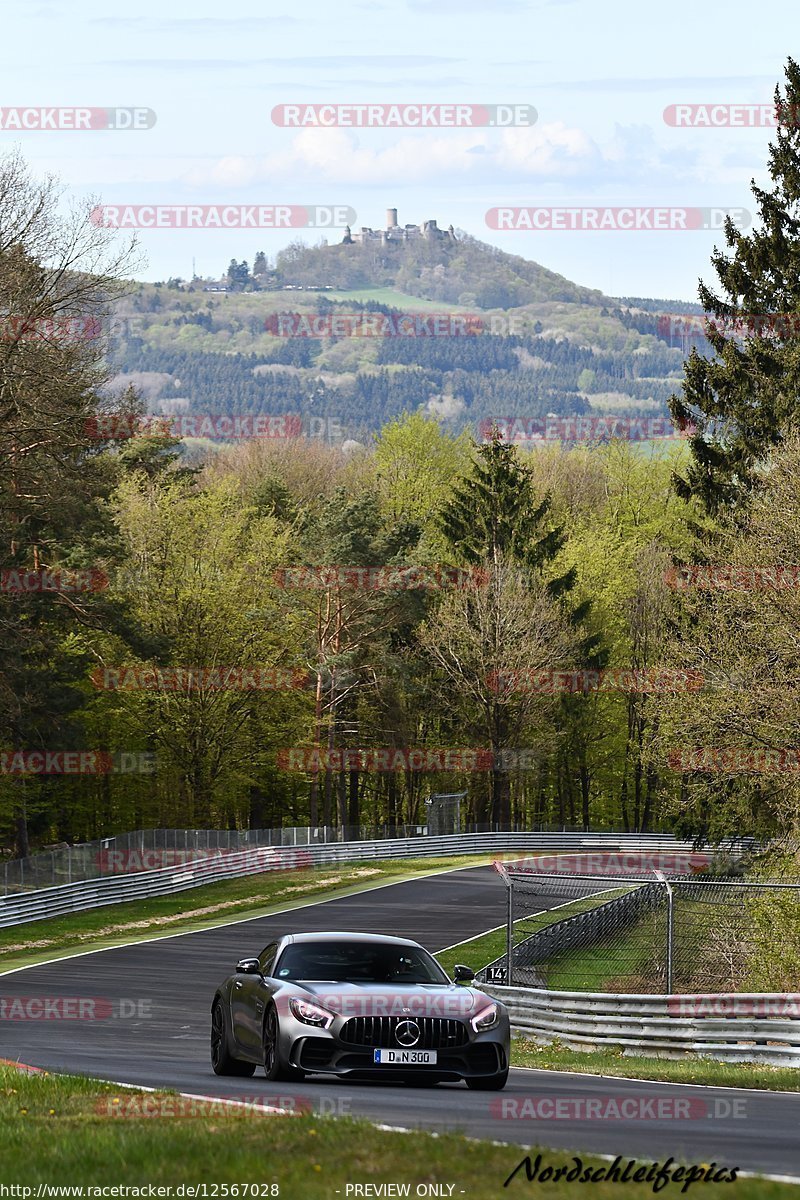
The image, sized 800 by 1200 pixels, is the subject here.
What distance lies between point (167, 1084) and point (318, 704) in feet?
200

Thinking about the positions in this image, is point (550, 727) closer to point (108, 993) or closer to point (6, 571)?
point (6, 571)

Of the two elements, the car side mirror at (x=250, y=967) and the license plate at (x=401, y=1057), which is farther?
the car side mirror at (x=250, y=967)

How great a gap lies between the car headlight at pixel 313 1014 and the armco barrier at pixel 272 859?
1144 inches

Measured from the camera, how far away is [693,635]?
128 feet

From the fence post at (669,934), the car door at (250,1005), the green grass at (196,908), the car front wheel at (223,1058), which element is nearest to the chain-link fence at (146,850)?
the green grass at (196,908)

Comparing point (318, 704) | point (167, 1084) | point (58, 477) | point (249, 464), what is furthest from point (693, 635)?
point (249, 464)

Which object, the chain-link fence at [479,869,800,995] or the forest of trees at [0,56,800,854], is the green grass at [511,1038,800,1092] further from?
the forest of trees at [0,56,800,854]

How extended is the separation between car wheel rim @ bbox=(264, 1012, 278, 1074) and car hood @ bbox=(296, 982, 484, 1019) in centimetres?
36

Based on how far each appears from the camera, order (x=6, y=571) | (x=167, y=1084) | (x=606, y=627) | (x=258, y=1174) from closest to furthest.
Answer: (x=258, y=1174), (x=167, y=1084), (x=6, y=571), (x=606, y=627)

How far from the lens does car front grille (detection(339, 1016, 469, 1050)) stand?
44.7ft

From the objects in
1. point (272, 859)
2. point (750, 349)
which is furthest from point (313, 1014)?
point (272, 859)

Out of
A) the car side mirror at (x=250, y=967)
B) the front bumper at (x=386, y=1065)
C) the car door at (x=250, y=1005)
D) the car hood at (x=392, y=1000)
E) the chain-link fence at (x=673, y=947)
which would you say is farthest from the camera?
the chain-link fence at (x=673, y=947)

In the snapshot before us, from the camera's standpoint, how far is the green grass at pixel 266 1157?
7.54 meters

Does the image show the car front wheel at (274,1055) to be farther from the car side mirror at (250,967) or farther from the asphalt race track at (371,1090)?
the car side mirror at (250,967)
